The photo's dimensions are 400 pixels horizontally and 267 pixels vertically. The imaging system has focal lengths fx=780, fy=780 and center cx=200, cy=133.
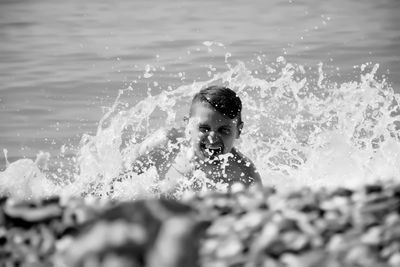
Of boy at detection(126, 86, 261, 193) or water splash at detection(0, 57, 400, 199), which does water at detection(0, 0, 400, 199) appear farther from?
boy at detection(126, 86, 261, 193)

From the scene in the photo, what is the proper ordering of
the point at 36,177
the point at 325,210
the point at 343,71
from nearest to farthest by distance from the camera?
the point at 325,210 → the point at 36,177 → the point at 343,71

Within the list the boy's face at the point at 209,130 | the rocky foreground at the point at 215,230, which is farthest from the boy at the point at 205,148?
the rocky foreground at the point at 215,230

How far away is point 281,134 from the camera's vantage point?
7.75 m

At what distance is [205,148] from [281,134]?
2700 millimetres

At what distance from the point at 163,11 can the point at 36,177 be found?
813 cm

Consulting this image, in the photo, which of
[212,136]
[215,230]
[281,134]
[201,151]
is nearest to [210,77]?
[281,134]

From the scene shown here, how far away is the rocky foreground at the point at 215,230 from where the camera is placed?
1632 mm

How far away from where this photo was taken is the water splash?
562cm

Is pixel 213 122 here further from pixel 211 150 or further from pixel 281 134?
pixel 281 134

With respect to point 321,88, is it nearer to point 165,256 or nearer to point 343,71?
point 343,71

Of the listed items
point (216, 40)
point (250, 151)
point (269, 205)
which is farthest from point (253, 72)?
point (269, 205)

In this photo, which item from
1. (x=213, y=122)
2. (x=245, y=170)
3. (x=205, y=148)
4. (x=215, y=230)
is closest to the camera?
(x=215, y=230)

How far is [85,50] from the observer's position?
35.9 ft

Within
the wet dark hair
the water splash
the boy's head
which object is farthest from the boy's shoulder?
the water splash
